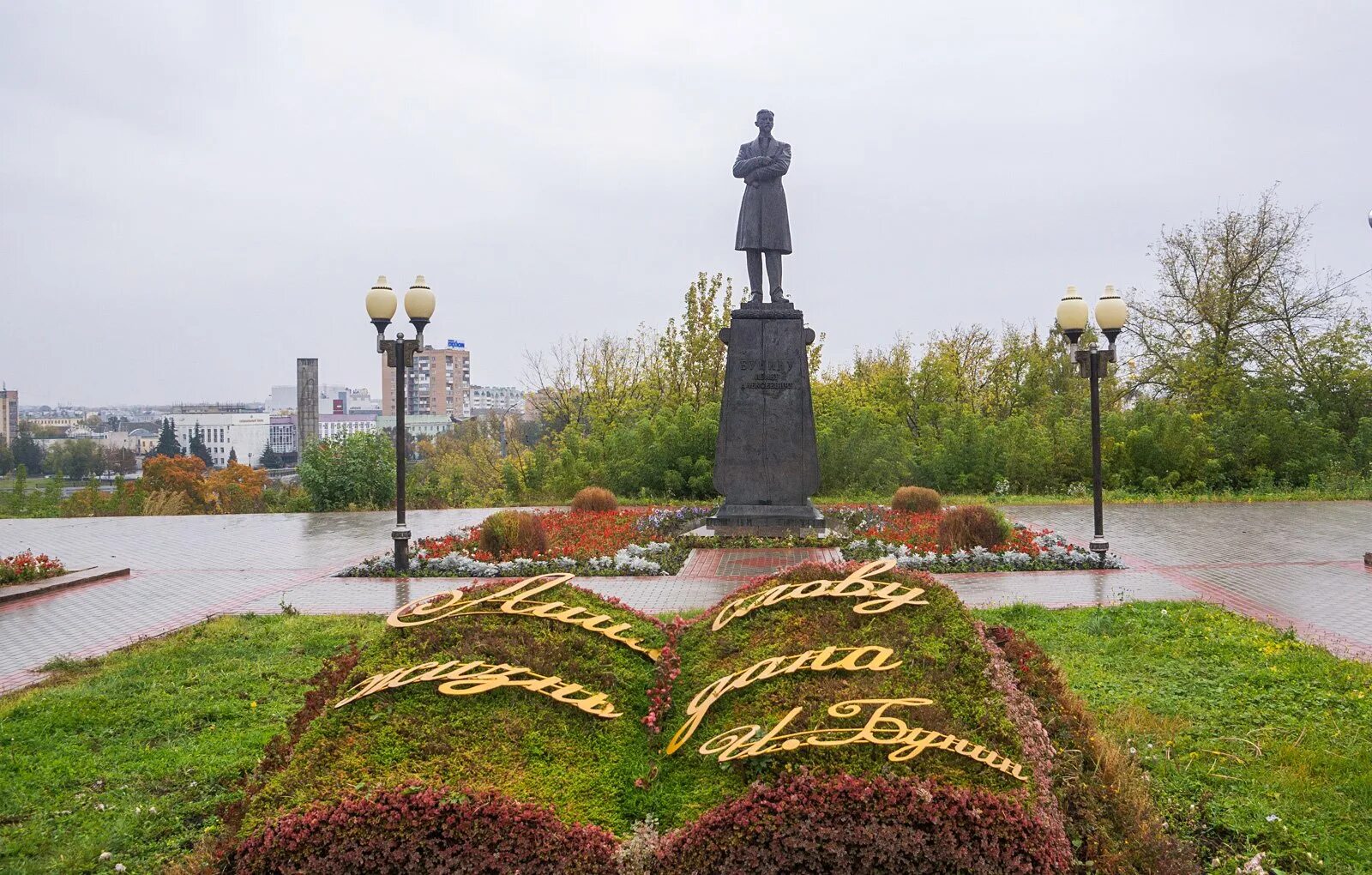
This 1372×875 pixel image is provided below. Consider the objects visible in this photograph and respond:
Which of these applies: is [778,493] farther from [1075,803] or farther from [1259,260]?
[1259,260]

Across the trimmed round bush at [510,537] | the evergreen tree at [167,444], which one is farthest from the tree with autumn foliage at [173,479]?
the trimmed round bush at [510,537]

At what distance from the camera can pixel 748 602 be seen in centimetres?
352

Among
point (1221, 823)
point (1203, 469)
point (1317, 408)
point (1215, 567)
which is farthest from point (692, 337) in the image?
point (1221, 823)

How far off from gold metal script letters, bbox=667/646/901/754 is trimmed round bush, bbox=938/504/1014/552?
8.48m

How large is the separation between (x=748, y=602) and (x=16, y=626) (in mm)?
7999

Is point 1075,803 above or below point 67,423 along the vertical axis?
below

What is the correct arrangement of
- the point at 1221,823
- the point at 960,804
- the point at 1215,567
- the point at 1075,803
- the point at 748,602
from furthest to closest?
the point at 1215,567
the point at 1221,823
the point at 748,602
the point at 1075,803
the point at 960,804

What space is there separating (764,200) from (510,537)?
18.3ft

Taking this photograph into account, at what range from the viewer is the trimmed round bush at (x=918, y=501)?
47.6ft

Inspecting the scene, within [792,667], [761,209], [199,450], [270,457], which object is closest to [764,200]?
[761,209]

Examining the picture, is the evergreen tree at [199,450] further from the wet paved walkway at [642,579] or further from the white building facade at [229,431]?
the wet paved walkway at [642,579]

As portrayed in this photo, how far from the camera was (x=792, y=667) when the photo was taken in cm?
304

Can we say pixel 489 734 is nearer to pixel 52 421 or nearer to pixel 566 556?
pixel 566 556

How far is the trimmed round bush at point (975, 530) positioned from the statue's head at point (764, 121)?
18.4ft
